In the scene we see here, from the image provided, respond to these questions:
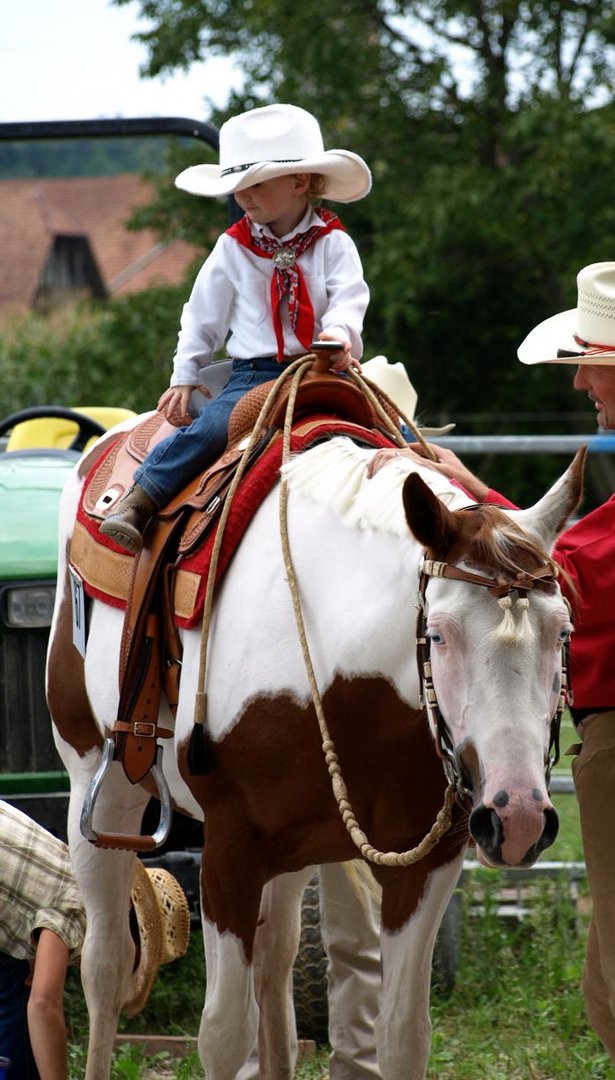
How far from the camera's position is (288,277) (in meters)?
3.72

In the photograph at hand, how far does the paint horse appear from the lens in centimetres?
264

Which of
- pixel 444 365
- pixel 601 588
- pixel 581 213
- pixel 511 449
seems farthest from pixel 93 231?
pixel 601 588

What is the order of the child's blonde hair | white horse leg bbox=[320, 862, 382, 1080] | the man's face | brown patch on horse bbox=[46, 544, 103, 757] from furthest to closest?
brown patch on horse bbox=[46, 544, 103, 757] < white horse leg bbox=[320, 862, 382, 1080] < the child's blonde hair < the man's face

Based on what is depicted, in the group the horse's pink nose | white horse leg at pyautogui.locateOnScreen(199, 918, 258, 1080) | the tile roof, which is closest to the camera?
the horse's pink nose

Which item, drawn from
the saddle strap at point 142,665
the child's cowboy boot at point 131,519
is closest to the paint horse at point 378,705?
the saddle strap at point 142,665

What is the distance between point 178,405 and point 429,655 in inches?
55.0

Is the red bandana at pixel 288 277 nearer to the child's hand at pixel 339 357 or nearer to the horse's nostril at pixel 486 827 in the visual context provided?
the child's hand at pixel 339 357

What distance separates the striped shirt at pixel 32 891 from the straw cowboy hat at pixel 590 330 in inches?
73.1

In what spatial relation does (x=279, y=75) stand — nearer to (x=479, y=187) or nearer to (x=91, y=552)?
(x=479, y=187)

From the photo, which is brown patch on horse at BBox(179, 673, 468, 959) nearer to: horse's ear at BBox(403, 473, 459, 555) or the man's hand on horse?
horse's ear at BBox(403, 473, 459, 555)

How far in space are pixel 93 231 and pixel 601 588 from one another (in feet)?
179

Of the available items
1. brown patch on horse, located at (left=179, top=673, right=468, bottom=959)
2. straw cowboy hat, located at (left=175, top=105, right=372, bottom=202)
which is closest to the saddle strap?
brown patch on horse, located at (left=179, top=673, right=468, bottom=959)

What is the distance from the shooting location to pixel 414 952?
3188mm

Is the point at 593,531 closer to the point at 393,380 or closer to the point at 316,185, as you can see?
the point at 316,185
